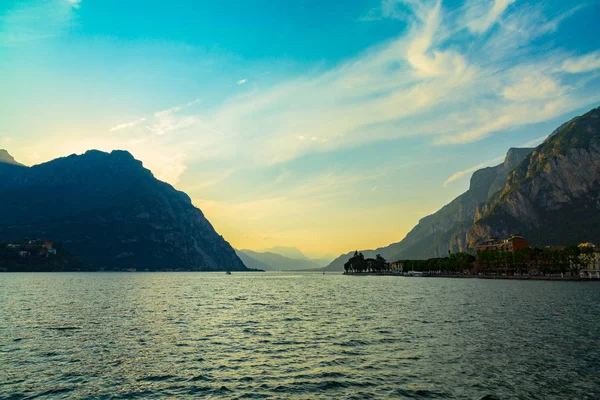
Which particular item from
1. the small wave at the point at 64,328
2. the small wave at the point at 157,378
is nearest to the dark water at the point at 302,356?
the small wave at the point at 157,378

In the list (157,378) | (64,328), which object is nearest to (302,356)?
(157,378)

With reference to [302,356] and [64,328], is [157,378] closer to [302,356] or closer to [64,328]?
[302,356]

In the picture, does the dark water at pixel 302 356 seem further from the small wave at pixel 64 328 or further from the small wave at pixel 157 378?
the small wave at pixel 64 328

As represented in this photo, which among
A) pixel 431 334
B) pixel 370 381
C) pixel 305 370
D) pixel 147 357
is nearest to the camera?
pixel 370 381

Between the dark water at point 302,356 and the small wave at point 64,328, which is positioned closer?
the dark water at point 302,356

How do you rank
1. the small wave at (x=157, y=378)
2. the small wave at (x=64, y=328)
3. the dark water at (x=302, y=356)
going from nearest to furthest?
the dark water at (x=302, y=356), the small wave at (x=157, y=378), the small wave at (x=64, y=328)

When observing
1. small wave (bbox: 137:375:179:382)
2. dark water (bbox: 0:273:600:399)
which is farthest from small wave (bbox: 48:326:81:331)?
small wave (bbox: 137:375:179:382)

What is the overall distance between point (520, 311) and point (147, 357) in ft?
229

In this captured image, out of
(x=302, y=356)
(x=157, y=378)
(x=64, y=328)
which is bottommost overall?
(x=64, y=328)

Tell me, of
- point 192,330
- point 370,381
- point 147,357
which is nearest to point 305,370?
point 370,381

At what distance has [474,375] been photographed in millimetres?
33062

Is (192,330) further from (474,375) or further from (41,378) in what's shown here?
(474,375)

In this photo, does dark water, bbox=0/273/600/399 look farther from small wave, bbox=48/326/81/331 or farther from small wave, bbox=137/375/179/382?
small wave, bbox=48/326/81/331

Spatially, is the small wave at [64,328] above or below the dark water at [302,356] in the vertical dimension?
below
